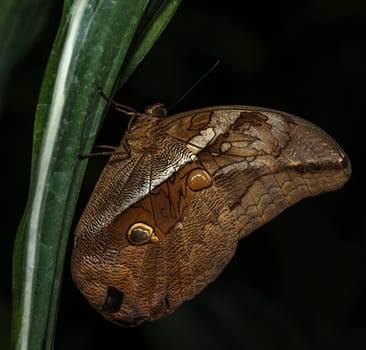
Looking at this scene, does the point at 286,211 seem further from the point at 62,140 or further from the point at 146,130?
the point at 62,140

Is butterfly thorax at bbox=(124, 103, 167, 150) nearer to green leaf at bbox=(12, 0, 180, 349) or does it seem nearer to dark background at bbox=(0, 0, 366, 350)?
green leaf at bbox=(12, 0, 180, 349)

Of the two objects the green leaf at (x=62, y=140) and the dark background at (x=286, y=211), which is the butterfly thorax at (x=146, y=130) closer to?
the green leaf at (x=62, y=140)

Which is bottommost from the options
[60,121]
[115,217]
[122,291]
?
[122,291]

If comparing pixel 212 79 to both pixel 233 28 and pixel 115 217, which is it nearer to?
pixel 233 28

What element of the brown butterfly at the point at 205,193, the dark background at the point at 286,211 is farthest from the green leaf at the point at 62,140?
the dark background at the point at 286,211

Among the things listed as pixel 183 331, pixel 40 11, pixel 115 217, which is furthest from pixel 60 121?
pixel 183 331

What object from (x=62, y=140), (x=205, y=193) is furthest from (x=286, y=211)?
(x=62, y=140)
